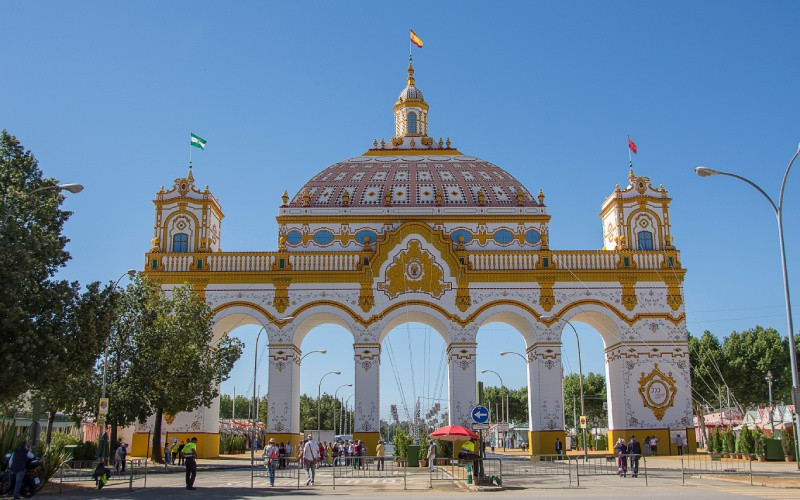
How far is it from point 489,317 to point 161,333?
20.1 m

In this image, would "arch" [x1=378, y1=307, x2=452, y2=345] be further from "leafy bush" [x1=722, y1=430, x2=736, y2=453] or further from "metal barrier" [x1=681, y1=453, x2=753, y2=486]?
"leafy bush" [x1=722, y1=430, x2=736, y2=453]

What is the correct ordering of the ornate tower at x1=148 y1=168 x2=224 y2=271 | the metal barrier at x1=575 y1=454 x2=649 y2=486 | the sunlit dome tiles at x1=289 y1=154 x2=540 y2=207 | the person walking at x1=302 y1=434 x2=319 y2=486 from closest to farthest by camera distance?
1. the person walking at x1=302 y1=434 x2=319 y2=486
2. the metal barrier at x1=575 y1=454 x2=649 y2=486
3. the ornate tower at x1=148 y1=168 x2=224 y2=271
4. the sunlit dome tiles at x1=289 y1=154 x2=540 y2=207

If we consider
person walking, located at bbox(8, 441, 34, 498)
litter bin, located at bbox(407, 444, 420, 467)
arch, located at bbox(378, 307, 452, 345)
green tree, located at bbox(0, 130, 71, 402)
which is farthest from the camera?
arch, located at bbox(378, 307, 452, 345)

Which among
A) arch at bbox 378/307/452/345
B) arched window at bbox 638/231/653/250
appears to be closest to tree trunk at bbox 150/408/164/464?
arch at bbox 378/307/452/345

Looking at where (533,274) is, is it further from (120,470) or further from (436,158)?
(120,470)

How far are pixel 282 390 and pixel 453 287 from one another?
12.2 meters

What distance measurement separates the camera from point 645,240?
5497 cm

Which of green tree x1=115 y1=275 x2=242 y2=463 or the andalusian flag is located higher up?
the andalusian flag

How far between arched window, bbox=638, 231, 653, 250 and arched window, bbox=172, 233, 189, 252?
29.1 metres

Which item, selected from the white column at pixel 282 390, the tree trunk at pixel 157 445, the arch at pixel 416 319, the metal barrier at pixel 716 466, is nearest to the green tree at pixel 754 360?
the metal barrier at pixel 716 466

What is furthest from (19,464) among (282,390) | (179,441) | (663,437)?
(663,437)

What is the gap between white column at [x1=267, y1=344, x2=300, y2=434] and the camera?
50.7 m

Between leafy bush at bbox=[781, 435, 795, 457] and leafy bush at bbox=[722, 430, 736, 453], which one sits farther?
leafy bush at bbox=[722, 430, 736, 453]

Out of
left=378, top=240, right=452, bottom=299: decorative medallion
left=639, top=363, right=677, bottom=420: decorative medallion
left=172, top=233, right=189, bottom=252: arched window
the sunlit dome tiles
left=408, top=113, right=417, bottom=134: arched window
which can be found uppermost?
left=408, top=113, right=417, bottom=134: arched window
